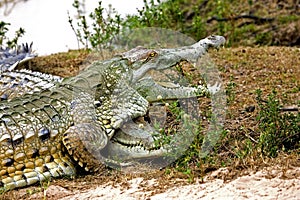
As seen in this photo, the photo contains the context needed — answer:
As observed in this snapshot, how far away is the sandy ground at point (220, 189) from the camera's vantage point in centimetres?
313

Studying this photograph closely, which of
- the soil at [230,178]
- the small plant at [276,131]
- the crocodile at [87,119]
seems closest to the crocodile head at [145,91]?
the crocodile at [87,119]

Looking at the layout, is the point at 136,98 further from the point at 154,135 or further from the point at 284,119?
the point at 284,119

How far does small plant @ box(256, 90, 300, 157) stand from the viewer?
4.01 meters

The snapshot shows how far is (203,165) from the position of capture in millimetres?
3697

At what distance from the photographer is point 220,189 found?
3.29 m

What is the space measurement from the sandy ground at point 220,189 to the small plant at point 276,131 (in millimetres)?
544

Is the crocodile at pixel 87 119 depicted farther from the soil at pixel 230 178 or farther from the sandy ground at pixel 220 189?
the sandy ground at pixel 220 189

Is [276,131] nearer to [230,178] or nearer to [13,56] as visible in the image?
[230,178]

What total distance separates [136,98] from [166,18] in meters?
2.82

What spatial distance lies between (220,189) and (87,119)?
5.00 ft

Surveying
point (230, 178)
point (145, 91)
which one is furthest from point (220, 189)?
point (145, 91)

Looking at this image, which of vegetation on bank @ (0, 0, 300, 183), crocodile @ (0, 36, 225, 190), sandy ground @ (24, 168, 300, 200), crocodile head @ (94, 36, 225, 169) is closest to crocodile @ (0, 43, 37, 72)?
vegetation on bank @ (0, 0, 300, 183)

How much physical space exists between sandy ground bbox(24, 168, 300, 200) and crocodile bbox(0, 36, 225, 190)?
21.5 inches

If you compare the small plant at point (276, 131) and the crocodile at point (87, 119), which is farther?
the crocodile at point (87, 119)
